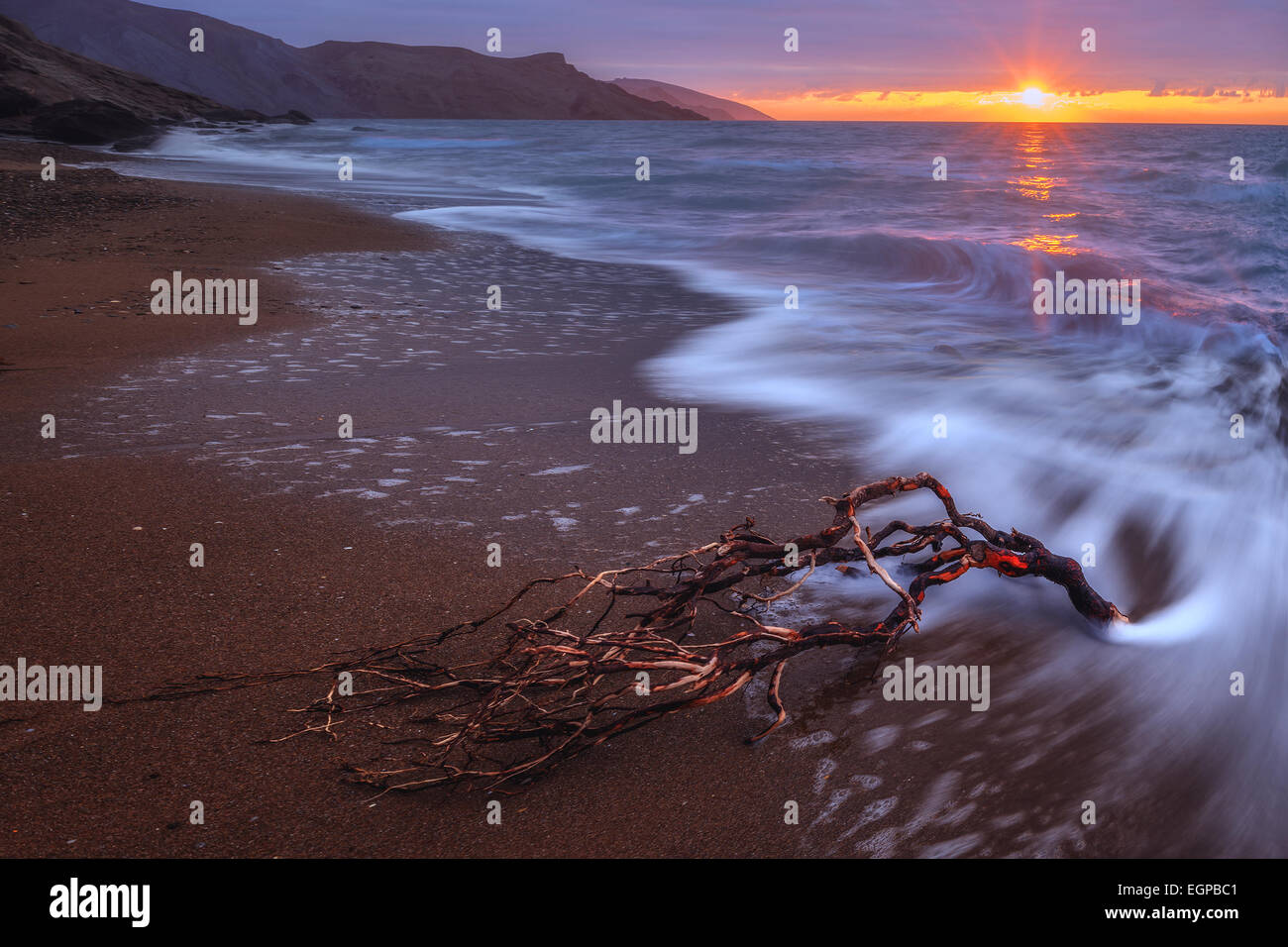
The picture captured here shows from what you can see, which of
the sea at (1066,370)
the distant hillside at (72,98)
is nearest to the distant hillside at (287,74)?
the distant hillside at (72,98)

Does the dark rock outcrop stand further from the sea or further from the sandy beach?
the sandy beach

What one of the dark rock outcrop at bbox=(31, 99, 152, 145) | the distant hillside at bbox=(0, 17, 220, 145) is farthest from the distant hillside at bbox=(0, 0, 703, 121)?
the dark rock outcrop at bbox=(31, 99, 152, 145)

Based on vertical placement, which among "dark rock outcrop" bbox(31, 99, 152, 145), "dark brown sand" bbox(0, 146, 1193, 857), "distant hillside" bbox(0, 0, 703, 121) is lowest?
"dark brown sand" bbox(0, 146, 1193, 857)

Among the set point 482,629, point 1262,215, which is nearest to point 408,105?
point 1262,215

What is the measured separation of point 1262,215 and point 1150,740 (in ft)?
63.9

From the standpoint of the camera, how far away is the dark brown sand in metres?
2.05

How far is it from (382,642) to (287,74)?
653 ft

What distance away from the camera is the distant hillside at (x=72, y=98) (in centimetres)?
3047

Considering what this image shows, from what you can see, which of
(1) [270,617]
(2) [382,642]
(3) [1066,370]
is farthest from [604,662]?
(3) [1066,370]

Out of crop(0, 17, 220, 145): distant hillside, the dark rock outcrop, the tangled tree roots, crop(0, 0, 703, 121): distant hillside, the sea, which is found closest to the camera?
the tangled tree roots

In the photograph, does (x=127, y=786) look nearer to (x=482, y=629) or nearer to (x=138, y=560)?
(x=482, y=629)

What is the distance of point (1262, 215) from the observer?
57.4 feet

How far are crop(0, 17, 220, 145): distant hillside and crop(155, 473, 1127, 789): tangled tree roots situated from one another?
1379 inches
